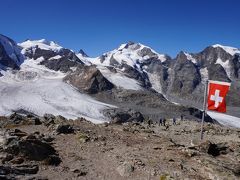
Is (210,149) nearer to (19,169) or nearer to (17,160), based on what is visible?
(17,160)

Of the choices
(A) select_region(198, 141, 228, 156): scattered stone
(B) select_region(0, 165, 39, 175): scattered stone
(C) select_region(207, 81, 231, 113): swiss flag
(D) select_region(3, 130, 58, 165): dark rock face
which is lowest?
(B) select_region(0, 165, 39, 175): scattered stone

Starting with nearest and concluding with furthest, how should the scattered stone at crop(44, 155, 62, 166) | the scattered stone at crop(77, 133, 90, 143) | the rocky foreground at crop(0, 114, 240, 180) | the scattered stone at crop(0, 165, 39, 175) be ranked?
the scattered stone at crop(0, 165, 39, 175) → the rocky foreground at crop(0, 114, 240, 180) → the scattered stone at crop(44, 155, 62, 166) → the scattered stone at crop(77, 133, 90, 143)

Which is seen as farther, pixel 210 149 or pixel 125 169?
pixel 210 149

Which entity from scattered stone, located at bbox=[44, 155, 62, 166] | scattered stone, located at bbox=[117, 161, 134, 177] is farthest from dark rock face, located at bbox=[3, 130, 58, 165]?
scattered stone, located at bbox=[117, 161, 134, 177]

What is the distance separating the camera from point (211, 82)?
22.7 meters

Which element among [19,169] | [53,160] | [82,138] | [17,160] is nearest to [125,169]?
[53,160]

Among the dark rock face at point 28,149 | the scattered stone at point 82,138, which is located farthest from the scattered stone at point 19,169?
the scattered stone at point 82,138

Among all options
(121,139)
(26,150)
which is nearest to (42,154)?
(26,150)

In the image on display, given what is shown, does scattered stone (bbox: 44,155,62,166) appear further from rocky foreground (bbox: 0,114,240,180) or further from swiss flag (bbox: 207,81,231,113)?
swiss flag (bbox: 207,81,231,113)

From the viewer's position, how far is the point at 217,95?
74.0ft

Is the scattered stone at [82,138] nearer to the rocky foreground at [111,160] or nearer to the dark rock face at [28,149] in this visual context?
the rocky foreground at [111,160]

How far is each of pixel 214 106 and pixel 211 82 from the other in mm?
1224

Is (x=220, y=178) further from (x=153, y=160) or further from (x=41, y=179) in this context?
(x=41, y=179)

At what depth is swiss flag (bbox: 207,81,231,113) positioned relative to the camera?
73.0 feet
